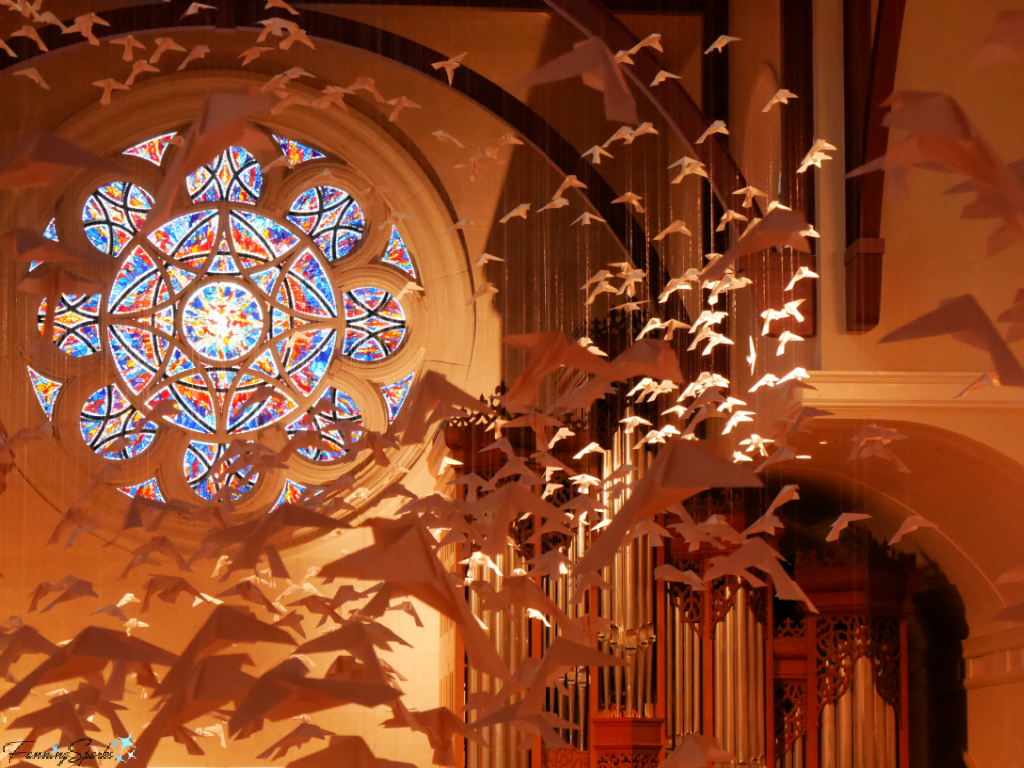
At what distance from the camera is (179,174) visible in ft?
7.75

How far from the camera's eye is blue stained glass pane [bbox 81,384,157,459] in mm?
11570

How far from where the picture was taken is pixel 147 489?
11570 millimetres

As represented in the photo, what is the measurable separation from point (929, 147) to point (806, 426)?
5.41 meters

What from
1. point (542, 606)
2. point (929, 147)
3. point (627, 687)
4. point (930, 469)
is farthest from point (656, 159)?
point (929, 147)

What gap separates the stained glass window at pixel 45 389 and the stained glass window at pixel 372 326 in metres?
2.46

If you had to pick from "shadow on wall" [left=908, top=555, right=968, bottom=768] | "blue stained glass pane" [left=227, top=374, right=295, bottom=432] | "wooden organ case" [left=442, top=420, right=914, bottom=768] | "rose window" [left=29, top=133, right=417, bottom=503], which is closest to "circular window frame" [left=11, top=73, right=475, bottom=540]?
"rose window" [left=29, top=133, right=417, bottom=503]

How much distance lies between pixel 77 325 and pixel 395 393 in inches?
110

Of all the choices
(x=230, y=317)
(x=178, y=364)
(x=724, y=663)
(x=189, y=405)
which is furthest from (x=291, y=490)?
(x=724, y=663)

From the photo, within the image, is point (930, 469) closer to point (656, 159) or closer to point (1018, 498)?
point (1018, 498)

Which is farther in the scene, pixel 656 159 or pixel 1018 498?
pixel 656 159

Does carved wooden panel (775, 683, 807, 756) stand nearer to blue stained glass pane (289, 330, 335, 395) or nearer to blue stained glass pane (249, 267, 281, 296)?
blue stained glass pane (289, 330, 335, 395)

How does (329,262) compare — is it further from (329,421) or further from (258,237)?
(329,421)

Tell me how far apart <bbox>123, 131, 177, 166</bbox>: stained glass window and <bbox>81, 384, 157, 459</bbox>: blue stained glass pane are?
2031mm

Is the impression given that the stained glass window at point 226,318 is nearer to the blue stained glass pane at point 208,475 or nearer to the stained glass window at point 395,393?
the blue stained glass pane at point 208,475
